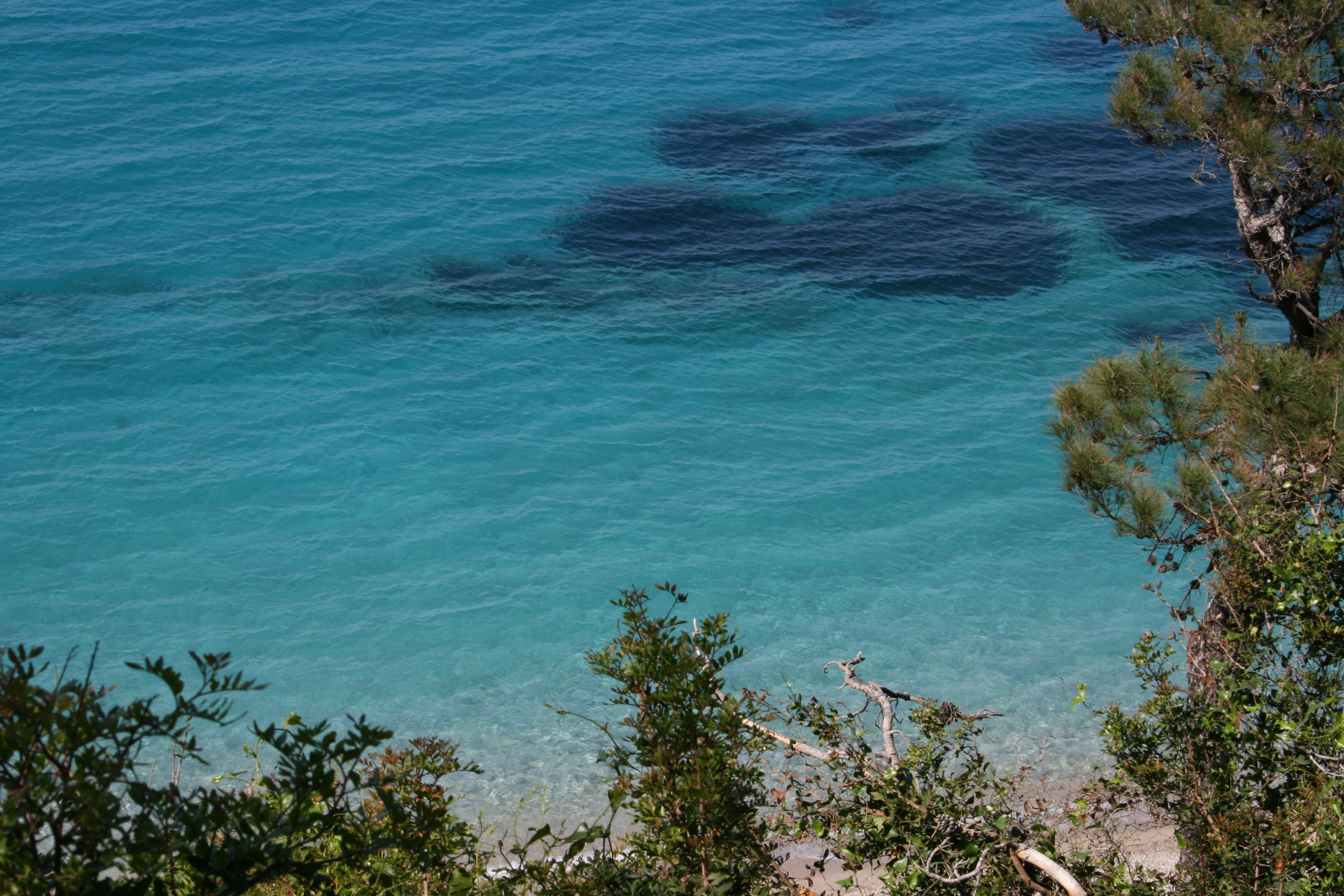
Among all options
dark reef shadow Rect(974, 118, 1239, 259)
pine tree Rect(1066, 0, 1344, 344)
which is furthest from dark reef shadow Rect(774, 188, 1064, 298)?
pine tree Rect(1066, 0, 1344, 344)

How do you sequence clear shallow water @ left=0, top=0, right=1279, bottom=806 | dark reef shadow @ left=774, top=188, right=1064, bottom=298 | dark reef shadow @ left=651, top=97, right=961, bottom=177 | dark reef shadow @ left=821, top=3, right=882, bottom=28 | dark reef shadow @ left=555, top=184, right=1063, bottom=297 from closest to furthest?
1. clear shallow water @ left=0, top=0, right=1279, bottom=806
2. dark reef shadow @ left=774, top=188, right=1064, bottom=298
3. dark reef shadow @ left=555, top=184, right=1063, bottom=297
4. dark reef shadow @ left=651, top=97, right=961, bottom=177
5. dark reef shadow @ left=821, top=3, right=882, bottom=28

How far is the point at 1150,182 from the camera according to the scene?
833 inches

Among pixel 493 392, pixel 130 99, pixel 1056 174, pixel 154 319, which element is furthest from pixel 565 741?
pixel 130 99

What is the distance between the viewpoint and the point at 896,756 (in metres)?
4.65

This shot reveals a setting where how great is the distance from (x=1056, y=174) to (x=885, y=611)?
13.6 meters

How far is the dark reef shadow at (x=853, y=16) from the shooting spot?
28.5 metres

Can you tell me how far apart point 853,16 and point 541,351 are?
1881 centimetres

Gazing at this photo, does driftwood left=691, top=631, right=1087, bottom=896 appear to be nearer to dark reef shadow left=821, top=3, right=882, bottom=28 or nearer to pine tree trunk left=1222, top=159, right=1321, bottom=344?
pine tree trunk left=1222, top=159, right=1321, bottom=344

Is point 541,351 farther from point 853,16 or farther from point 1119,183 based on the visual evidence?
point 853,16

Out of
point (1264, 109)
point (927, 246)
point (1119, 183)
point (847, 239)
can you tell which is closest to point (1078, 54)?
point (1119, 183)

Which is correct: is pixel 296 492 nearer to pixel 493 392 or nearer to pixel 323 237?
pixel 493 392

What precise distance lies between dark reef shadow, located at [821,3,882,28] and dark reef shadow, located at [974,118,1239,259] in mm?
7350

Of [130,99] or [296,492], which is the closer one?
[296,492]

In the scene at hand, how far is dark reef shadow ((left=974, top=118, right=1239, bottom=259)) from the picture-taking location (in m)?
19.0
